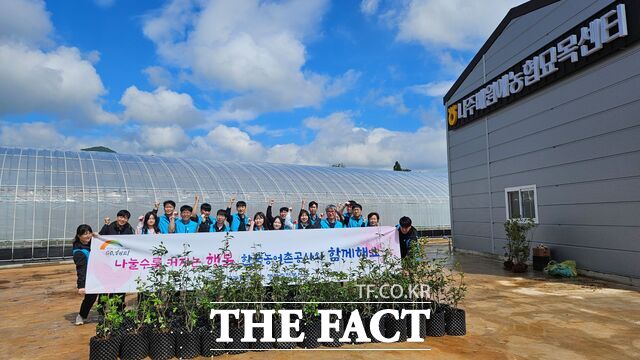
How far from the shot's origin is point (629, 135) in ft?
26.3

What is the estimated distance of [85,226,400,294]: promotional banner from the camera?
5.88 metres

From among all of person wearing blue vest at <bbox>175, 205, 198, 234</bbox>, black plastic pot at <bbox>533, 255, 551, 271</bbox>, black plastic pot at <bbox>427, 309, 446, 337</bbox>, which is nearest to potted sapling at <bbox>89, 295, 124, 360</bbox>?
person wearing blue vest at <bbox>175, 205, 198, 234</bbox>

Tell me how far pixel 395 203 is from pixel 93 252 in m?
17.5

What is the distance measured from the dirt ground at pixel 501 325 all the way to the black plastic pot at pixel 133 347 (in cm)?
73

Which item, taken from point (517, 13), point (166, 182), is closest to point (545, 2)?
point (517, 13)

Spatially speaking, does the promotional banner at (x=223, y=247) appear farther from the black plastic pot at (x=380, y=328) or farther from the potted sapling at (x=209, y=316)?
the black plastic pot at (x=380, y=328)

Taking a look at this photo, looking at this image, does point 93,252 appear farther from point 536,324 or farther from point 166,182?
point 166,182

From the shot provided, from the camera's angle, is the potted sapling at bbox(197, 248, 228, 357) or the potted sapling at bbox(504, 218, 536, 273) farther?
the potted sapling at bbox(504, 218, 536, 273)

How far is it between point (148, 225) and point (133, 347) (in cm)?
264

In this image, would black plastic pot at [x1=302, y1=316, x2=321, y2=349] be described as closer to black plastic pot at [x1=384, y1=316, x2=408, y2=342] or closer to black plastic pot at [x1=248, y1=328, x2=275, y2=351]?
black plastic pot at [x1=248, y1=328, x2=275, y2=351]

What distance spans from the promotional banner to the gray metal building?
5707 millimetres

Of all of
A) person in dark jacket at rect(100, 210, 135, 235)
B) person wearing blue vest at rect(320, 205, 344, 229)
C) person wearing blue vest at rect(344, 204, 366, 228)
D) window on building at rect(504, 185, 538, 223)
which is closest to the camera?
person in dark jacket at rect(100, 210, 135, 235)

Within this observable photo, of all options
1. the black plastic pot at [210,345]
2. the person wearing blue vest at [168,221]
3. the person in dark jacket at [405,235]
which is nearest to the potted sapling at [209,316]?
the black plastic pot at [210,345]

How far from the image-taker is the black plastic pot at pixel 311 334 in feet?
15.1
